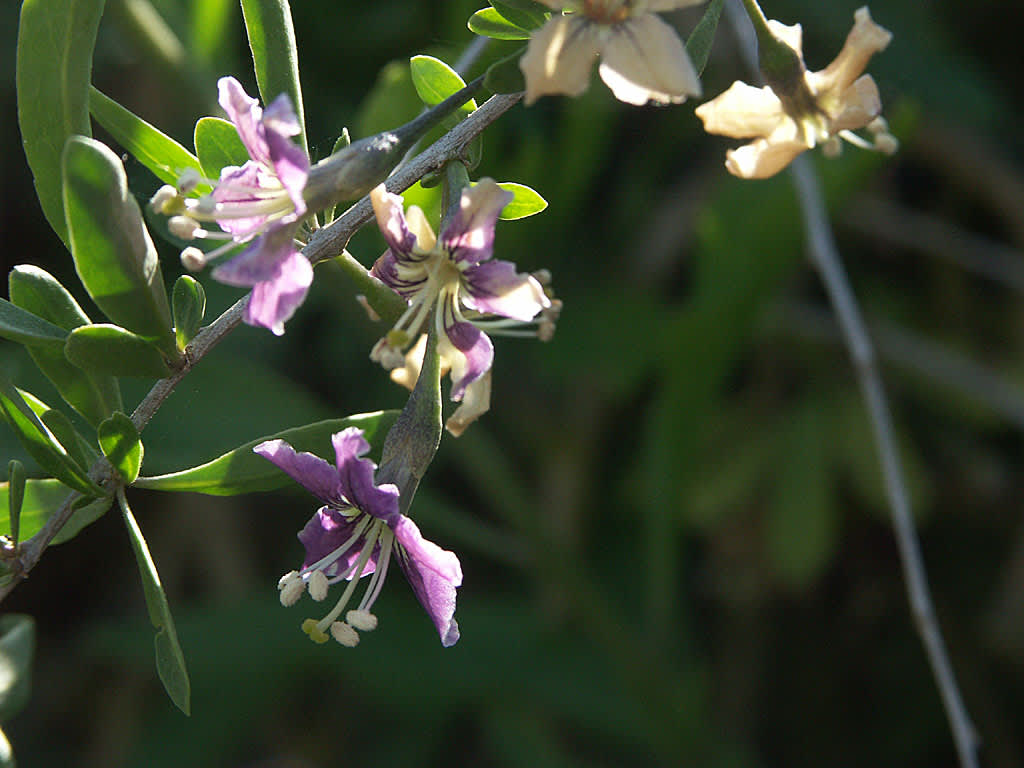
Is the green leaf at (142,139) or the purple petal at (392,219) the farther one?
the green leaf at (142,139)

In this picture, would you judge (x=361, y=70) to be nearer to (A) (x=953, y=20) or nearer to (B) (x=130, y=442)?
(A) (x=953, y=20)

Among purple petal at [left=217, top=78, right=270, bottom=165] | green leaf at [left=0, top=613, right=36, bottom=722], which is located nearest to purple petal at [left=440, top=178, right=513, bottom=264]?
purple petal at [left=217, top=78, right=270, bottom=165]

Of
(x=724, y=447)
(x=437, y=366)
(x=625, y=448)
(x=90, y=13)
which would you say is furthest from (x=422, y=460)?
(x=625, y=448)

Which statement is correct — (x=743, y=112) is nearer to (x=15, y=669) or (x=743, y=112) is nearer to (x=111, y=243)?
(x=111, y=243)

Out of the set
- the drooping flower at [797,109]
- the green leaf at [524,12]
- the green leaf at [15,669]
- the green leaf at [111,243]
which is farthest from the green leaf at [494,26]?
the green leaf at [15,669]

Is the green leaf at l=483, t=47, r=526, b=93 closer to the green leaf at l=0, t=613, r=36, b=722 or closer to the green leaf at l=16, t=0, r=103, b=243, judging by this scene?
the green leaf at l=16, t=0, r=103, b=243

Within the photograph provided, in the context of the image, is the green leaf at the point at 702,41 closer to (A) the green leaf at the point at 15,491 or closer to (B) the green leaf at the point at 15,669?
(A) the green leaf at the point at 15,491
